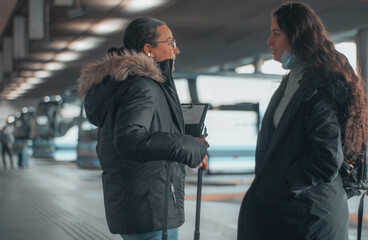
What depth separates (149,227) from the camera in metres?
2.22

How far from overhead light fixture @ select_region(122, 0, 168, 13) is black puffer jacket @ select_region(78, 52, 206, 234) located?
593 inches

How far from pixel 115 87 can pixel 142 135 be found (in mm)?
307

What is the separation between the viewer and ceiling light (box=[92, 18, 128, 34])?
65.7 feet

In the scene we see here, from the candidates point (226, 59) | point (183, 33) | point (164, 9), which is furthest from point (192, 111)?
point (226, 59)

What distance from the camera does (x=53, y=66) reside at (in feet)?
109

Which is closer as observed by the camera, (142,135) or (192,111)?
(142,135)

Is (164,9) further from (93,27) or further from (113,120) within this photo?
(113,120)

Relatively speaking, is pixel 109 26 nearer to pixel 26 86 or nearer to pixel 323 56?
pixel 323 56

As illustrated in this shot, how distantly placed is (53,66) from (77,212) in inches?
1014

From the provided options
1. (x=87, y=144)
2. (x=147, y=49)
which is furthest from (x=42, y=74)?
(x=147, y=49)

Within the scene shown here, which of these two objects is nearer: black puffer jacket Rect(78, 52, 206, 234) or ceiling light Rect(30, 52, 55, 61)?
black puffer jacket Rect(78, 52, 206, 234)

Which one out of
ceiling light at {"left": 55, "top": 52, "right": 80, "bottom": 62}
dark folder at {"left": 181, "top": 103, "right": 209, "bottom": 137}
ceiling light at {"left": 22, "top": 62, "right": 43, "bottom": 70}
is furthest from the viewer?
ceiling light at {"left": 22, "top": 62, "right": 43, "bottom": 70}

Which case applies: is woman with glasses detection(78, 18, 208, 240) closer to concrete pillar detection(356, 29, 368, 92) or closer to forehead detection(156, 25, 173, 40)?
forehead detection(156, 25, 173, 40)

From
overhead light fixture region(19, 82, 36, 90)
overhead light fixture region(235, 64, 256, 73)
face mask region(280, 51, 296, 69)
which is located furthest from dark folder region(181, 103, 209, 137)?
overhead light fixture region(19, 82, 36, 90)
